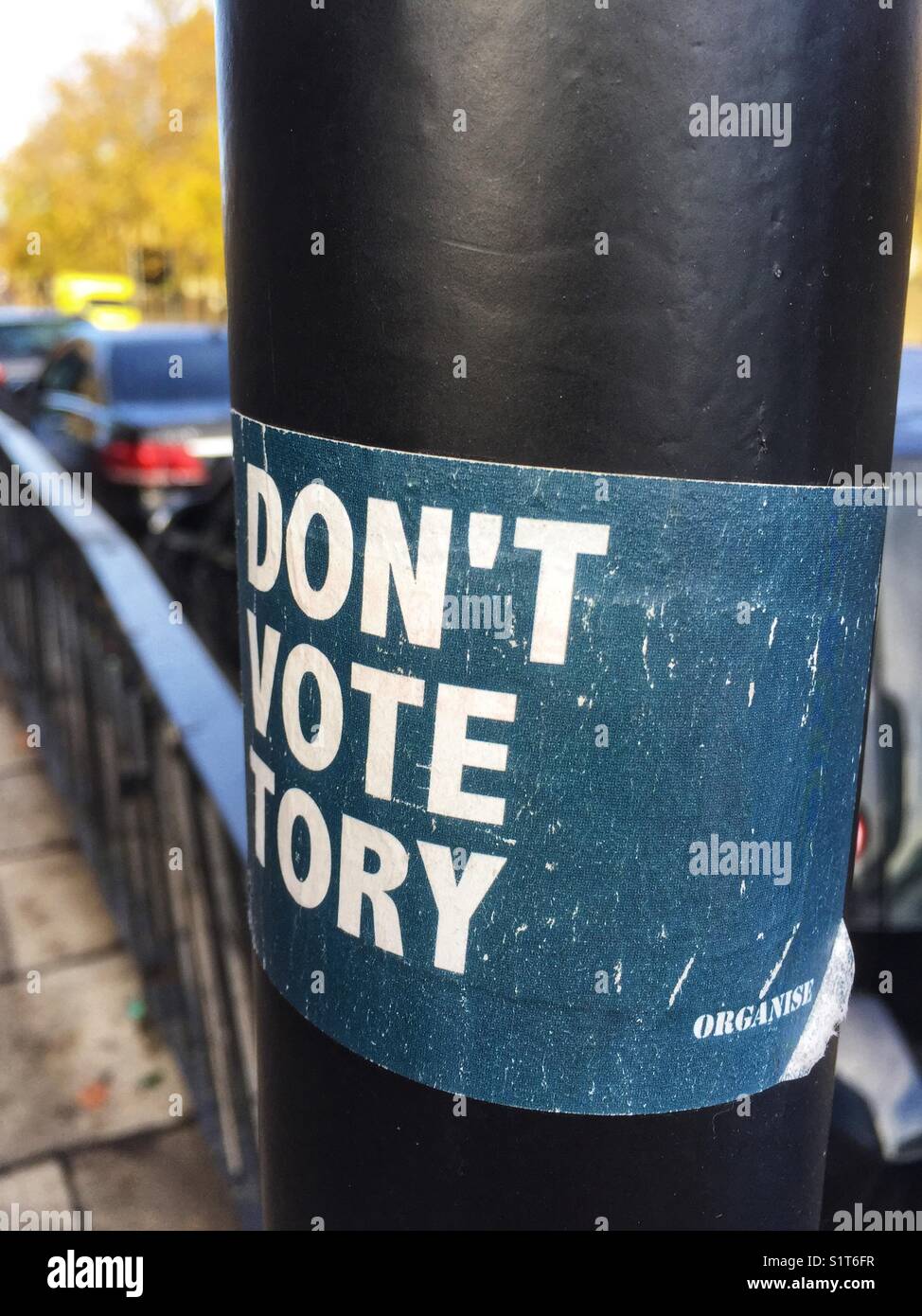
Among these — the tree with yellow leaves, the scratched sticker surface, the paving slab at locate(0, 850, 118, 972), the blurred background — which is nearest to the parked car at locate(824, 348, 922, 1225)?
the blurred background

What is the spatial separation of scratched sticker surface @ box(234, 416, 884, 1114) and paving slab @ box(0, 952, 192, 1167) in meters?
2.75

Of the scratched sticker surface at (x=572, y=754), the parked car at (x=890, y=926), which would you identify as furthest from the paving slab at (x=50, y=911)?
the scratched sticker surface at (x=572, y=754)

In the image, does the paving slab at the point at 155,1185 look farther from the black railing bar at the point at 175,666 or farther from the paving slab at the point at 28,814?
the paving slab at the point at 28,814

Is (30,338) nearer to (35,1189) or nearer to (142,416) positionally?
(142,416)

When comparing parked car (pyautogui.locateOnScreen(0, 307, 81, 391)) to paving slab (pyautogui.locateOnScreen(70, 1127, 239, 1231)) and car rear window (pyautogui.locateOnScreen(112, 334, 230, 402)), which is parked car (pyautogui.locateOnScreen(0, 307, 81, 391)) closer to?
car rear window (pyautogui.locateOnScreen(112, 334, 230, 402))

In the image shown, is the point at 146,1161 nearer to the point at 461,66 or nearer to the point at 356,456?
the point at 356,456

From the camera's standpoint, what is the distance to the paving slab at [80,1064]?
3637 millimetres

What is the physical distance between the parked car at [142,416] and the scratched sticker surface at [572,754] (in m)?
8.33

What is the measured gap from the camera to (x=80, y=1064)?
12.8 feet

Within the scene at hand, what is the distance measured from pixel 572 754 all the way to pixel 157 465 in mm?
9261

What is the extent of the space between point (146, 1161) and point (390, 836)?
2.77 meters

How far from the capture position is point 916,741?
9.12 ft

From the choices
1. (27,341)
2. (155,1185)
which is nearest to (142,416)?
(155,1185)

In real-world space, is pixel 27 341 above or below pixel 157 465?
above
